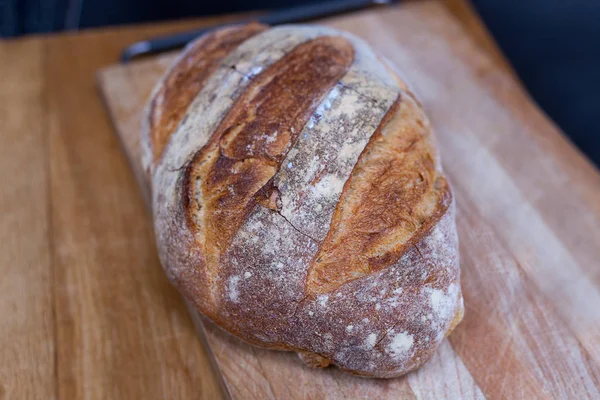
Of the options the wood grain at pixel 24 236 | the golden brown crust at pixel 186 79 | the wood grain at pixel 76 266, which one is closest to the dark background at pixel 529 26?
the wood grain at pixel 24 236

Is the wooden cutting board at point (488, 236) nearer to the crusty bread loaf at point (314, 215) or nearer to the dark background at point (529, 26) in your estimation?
the crusty bread loaf at point (314, 215)

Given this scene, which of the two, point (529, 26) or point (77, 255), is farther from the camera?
point (529, 26)

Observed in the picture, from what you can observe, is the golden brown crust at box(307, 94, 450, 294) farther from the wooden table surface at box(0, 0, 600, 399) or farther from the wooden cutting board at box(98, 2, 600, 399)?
the wooden table surface at box(0, 0, 600, 399)

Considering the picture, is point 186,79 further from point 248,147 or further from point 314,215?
point 314,215

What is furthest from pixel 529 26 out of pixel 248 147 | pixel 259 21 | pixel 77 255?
pixel 77 255

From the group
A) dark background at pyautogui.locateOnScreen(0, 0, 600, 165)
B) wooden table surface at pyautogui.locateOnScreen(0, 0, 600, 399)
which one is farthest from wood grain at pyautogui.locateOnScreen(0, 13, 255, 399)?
dark background at pyautogui.locateOnScreen(0, 0, 600, 165)
